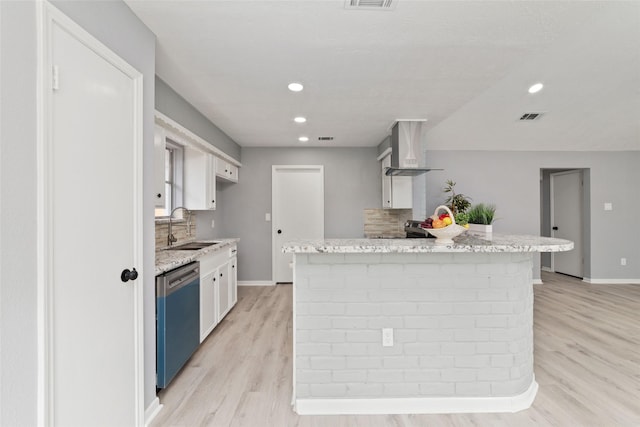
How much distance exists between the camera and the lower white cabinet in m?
2.75

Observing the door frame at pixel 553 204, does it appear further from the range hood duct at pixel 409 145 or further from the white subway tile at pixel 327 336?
the white subway tile at pixel 327 336

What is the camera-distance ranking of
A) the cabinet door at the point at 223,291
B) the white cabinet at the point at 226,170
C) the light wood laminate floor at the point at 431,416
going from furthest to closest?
the white cabinet at the point at 226,170
the cabinet door at the point at 223,291
the light wood laminate floor at the point at 431,416

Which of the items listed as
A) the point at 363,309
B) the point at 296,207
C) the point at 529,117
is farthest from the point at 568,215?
the point at 363,309

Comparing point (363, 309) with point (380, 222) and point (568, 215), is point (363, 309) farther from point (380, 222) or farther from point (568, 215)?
point (568, 215)

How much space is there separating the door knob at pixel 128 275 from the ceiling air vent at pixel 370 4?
1.87 metres

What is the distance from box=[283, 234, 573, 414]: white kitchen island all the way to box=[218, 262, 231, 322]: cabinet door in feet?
5.36

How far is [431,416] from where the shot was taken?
184 cm

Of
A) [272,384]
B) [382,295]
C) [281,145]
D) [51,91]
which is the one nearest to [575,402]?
[382,295]

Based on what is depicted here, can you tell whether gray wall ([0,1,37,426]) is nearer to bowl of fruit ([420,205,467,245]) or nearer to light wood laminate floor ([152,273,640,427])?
light wood laminate floor ([152,273,640,427])

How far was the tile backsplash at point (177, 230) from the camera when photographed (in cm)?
296

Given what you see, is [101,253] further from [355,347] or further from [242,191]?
[242,191]

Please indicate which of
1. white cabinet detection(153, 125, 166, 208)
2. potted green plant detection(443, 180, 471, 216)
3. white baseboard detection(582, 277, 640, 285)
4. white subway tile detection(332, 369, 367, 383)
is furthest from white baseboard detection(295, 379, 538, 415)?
white baseboard detection(582, 277, 640, 285)

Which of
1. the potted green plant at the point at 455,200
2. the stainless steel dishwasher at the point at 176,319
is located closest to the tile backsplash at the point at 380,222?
the potted green plant at the point at 455,200

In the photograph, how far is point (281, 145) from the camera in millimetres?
4855
